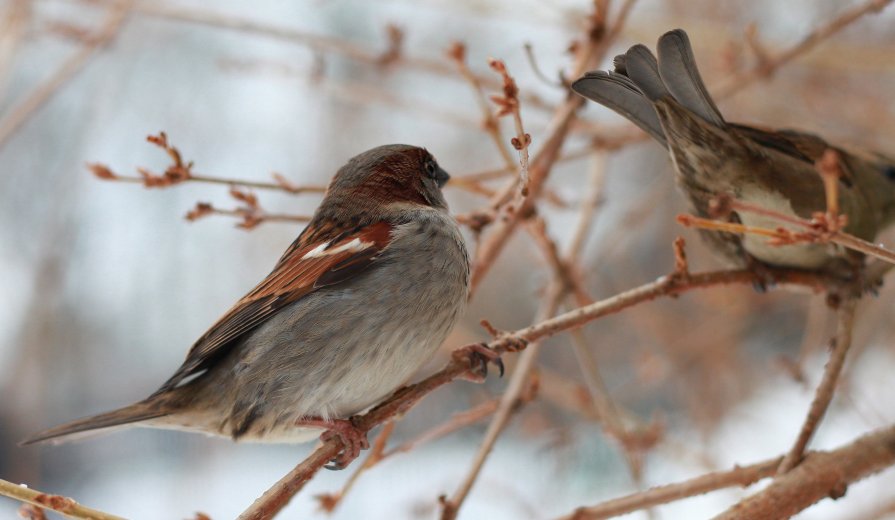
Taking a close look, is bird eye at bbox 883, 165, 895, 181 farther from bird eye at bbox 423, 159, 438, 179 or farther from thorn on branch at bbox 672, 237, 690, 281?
bird eye at bbox 423, 159, 438, 179

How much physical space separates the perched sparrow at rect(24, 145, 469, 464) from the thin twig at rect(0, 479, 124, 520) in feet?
1.86

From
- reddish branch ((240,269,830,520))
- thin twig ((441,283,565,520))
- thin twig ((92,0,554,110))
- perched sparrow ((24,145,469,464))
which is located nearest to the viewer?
reddish branch ((240,269,830,520))

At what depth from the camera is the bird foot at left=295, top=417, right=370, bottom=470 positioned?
192cm

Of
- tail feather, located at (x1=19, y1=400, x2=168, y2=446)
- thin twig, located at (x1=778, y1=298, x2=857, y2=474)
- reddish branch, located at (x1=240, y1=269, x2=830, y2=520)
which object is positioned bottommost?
thin twig, located at (x1=778, y1=298, x2=857, y2=474)

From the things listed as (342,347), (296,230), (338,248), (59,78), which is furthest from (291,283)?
(296,230)

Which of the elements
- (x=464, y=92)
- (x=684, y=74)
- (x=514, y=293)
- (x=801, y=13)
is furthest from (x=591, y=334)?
(x=684, y=74)

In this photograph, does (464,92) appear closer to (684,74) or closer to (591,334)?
(591,334)

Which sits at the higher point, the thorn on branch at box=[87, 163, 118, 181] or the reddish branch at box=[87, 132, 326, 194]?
the thorn on branch at box=[87, 163, 118, 181]

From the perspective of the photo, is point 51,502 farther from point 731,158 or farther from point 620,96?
point 731,158

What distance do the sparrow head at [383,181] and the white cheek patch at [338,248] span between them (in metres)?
0.15

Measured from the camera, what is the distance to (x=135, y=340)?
219 inches

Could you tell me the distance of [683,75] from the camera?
184cm

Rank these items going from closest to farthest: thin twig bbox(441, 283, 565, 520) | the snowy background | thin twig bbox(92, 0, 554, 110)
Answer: thin twig bbox(441, 283, 565, 520)
thin twig bbox(92, 0, 554, 110)
the snowy background

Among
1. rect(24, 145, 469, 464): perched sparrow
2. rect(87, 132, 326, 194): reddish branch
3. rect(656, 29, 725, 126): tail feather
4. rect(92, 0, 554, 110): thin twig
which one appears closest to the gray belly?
rect(24, 145, 469, 464): perched sparrow
